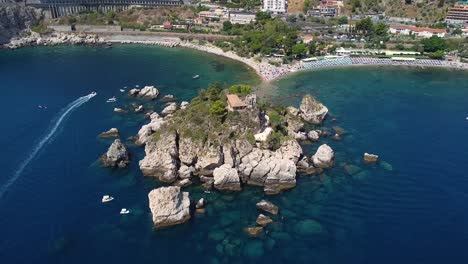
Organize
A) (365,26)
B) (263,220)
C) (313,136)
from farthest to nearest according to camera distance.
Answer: (365,26), (313,136), (263,220)

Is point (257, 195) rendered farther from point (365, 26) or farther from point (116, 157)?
point (365, 26)

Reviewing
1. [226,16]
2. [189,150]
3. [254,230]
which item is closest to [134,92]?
[189,150]

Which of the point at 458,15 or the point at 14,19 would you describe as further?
the point at 458,15

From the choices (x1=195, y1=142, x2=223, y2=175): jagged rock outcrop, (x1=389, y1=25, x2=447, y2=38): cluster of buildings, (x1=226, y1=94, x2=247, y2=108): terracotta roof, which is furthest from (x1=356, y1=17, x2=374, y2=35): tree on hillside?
(x1=195, y1=142, x2=223, y2=175): jagged rock outcrop

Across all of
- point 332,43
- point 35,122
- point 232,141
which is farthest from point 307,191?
point 332,43

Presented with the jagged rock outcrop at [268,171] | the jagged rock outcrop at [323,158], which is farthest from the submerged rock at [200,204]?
the jagged rock outcrop at [323,158]

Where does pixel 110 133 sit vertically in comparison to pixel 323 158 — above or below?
above

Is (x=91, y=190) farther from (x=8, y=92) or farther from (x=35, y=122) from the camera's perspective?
(x=8, y=92)
